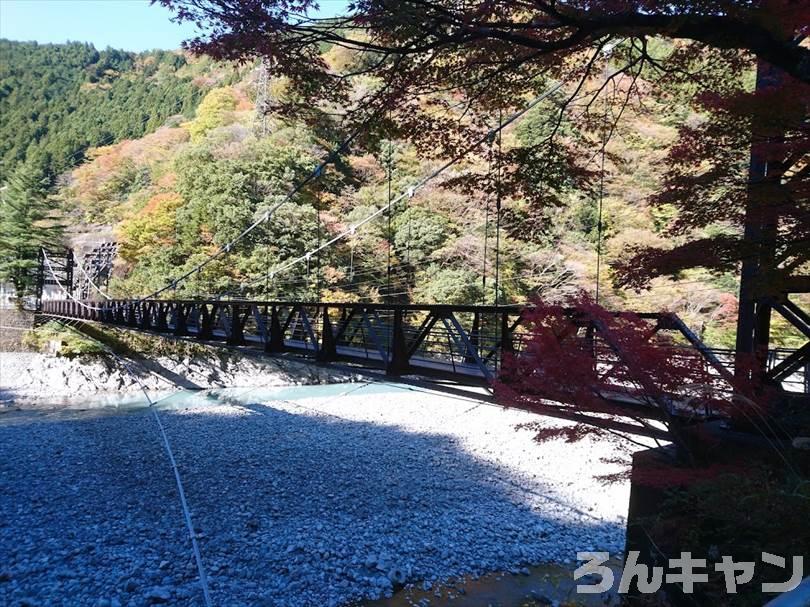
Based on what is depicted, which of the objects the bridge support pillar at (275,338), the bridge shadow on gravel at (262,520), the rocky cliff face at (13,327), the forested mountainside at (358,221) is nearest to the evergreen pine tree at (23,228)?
the rocky cliff face at (13,327)

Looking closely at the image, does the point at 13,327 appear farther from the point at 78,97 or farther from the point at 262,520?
the point at 78,97

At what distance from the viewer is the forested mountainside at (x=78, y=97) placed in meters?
31.6

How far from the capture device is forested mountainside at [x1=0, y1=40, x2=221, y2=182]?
31.6 m

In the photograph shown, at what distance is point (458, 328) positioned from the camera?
11.4 feet

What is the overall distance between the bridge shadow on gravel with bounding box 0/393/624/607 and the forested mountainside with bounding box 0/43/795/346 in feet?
13.4

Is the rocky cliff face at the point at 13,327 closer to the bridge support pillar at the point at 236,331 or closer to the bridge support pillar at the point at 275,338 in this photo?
the bridge support pillar at the point at 236,331

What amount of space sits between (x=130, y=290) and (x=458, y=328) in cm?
1726

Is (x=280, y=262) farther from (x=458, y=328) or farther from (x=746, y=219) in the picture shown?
(x=746, y=219)

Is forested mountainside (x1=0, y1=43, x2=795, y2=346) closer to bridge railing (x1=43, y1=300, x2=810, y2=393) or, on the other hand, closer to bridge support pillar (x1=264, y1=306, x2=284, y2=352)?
bridge railing (x1=43, y1=300, x2=810, y2=393)

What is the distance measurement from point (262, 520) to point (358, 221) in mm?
12334

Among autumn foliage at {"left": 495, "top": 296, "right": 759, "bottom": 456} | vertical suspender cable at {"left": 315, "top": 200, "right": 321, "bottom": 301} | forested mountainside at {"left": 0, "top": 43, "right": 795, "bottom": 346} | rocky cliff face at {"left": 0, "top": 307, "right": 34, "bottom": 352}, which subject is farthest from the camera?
rocky cliff face at {"left": 0, "top": 307, "right": 34, "bottom": 352}

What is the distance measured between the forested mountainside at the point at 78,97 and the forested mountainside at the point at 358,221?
24.9 feet

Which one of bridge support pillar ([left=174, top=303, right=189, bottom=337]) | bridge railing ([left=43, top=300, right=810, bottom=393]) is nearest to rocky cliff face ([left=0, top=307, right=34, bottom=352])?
bridge support pillar ([left=174, top=303, right=189, bottom=337])

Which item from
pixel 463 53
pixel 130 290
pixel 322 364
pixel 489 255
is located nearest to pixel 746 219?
pixel 463 53
